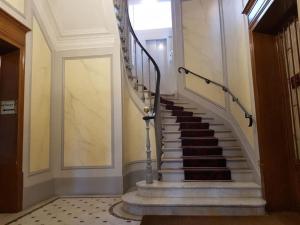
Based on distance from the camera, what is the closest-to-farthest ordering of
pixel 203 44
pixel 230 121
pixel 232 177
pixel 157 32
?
pixel 232 177 < pixel 230 121 < pixel 203 44 < pixel 157 32

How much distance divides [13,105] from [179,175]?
2.40 m

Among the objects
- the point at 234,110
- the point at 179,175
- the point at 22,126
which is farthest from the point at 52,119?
the point at 234,110

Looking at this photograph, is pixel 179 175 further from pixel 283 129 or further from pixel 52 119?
pixel 52 119

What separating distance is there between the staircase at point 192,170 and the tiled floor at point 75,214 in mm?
296

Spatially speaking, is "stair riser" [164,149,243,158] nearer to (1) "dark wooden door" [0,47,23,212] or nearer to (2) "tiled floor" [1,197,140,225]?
(2) "tiled floor" [1,197,140,225]

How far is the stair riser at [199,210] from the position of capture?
286cm

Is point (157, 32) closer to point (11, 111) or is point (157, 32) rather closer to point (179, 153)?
point (179, 153)

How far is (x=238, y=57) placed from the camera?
4.09m

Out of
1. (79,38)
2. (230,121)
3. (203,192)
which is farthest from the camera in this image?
(230,121)

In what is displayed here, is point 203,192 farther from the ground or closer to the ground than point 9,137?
closer to the ground

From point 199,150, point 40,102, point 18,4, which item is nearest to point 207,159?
point 199,150

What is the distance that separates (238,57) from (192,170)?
1880 millimetres

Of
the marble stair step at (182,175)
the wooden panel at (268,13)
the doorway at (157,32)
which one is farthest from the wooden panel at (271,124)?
the doorway at (157,32)

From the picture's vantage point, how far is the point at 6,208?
326 centimetres
